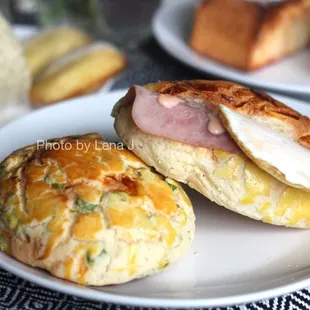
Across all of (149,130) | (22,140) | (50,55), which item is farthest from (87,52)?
(149,130)

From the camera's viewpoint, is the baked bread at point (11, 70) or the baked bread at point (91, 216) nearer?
the baked bread at point (91, 216)

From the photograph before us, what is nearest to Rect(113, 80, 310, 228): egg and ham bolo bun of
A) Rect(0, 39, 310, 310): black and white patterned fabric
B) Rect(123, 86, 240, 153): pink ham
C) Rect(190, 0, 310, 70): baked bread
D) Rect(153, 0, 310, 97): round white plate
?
Rect(123, 86, 240, 153): pink ham

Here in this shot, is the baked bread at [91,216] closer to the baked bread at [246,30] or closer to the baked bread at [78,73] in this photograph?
the baked bread at [78,73]

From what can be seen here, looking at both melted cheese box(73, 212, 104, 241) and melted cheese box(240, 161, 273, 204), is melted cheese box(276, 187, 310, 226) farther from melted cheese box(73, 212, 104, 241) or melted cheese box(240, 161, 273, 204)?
melted cheese box(73, 212, 104, 241)

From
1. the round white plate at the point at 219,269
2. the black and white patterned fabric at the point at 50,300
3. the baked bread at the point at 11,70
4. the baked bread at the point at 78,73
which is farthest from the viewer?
the baked bread at the point at 78,73

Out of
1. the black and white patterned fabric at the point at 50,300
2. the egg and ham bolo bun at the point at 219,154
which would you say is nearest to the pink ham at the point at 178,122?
the egg and ham bolo bun at the point at 219,154

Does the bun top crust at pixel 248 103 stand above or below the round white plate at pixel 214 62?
above

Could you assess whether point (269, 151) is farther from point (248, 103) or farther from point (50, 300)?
point (50, 300)
